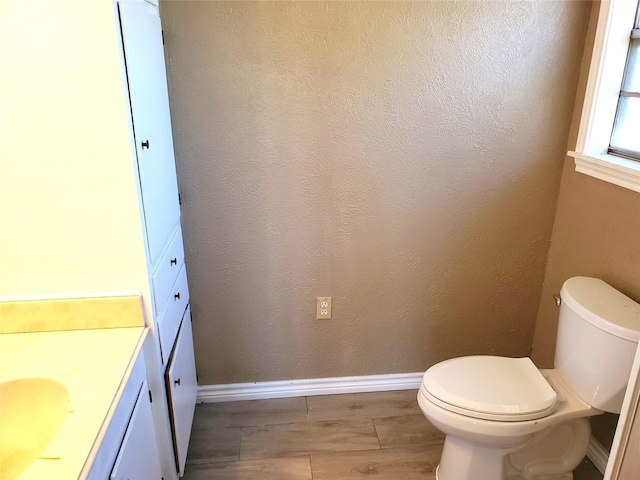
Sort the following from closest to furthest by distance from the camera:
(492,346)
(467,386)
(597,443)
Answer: (467,386), (597,443), (492,346)

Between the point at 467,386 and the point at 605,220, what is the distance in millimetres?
811

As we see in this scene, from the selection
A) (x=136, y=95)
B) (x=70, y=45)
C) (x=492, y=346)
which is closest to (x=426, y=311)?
(x=492, y=346)

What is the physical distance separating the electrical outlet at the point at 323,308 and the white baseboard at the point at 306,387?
33 cm

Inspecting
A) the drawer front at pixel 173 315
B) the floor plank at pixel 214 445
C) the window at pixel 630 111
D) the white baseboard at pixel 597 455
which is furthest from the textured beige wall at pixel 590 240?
the drawer front at pixel 173 315

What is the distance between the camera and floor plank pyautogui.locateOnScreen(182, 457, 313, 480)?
1834mm

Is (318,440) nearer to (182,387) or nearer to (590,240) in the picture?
(182,387)

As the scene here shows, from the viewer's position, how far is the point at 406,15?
1768mm

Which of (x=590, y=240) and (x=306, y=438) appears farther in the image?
(x=306, y=438)

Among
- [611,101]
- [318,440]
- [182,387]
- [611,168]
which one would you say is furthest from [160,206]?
[611,101]

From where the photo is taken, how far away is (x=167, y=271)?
1.60m

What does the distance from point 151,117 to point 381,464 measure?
5.02ft

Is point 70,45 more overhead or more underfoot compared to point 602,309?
more overhead

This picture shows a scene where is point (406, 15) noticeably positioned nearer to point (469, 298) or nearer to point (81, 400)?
point (469, 298)

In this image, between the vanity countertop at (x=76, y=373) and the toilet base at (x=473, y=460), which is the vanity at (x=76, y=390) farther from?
the toilet base at (x=473, y=460)
